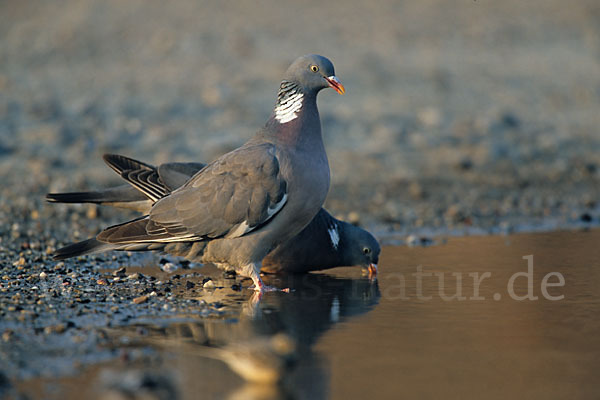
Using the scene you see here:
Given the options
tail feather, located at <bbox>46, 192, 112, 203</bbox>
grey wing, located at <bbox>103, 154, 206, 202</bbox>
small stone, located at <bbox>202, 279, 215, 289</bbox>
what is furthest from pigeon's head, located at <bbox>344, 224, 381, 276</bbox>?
tail feather, located at <bbox>46, 192, 112, 203</bbox>

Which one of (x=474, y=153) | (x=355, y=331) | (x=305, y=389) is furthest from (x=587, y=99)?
(x=305, y=389)

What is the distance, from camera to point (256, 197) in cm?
601

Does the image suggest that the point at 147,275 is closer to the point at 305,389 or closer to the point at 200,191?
the point at 200,191

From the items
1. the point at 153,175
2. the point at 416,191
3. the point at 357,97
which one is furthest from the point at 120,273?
the point at 357,97

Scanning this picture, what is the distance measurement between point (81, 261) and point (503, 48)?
8.89 m

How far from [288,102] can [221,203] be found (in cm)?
86

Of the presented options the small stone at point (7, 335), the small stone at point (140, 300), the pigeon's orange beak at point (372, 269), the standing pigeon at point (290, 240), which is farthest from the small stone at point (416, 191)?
the small stone at point (7, 335)

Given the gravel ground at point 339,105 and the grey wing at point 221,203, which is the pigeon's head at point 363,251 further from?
the gravel ground at point 339,105

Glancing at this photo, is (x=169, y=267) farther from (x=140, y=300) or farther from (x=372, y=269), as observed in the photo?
(x=372, y=269)

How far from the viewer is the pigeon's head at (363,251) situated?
22.5 ft

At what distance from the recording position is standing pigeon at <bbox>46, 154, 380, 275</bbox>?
22.1 feet

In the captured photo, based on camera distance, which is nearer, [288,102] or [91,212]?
[288,102]

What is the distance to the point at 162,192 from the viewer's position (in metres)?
6.71

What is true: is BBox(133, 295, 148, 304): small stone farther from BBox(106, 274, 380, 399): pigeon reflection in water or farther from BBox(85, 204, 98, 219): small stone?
BBox(85, 204, 98, 219): small stone
